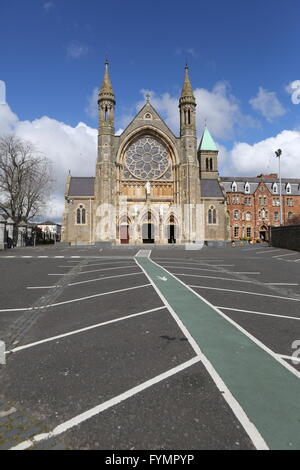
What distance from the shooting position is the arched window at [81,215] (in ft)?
128

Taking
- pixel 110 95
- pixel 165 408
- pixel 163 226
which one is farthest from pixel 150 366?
pixel 110 95

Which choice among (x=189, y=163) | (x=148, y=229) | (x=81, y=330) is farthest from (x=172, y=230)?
(x=81, y=330)

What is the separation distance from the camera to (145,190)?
40062 millimetres

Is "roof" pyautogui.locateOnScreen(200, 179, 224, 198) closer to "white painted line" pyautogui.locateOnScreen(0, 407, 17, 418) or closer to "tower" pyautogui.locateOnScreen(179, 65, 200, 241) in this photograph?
"tower" pyautogui.locateOnScreen(179, 65, 200, 241)

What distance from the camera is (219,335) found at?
438 cm

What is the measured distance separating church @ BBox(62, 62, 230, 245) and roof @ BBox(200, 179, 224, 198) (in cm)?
49

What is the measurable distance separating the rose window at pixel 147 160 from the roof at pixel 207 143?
12.6 metres

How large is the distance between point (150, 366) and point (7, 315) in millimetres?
3879

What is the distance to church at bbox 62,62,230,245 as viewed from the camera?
124 feet

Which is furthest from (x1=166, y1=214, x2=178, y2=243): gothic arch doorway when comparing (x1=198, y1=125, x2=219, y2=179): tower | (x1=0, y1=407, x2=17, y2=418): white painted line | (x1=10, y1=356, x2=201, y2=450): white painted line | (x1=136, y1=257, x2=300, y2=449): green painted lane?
(x1=0, y1=407, x2=17, y2=418): white painted line

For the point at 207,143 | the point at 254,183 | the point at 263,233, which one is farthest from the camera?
the point at 254,183

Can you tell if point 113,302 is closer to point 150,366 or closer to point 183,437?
point 150,366

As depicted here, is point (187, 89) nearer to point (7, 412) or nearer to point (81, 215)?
point (81, 215)

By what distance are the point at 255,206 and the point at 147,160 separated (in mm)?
28350
